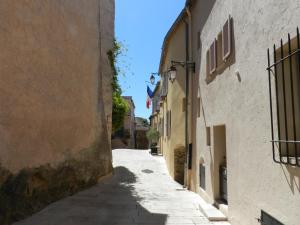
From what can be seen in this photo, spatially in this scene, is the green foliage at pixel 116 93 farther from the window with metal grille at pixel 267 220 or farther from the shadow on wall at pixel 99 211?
the window with metal grille at pixel 267 220

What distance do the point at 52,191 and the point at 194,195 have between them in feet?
14.9

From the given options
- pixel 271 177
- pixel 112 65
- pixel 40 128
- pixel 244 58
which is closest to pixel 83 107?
pixel 40 128

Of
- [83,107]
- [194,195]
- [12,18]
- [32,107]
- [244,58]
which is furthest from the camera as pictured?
[83,107]

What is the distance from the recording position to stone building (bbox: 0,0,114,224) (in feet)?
21.4

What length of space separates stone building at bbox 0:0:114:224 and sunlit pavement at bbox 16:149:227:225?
0.47 meters

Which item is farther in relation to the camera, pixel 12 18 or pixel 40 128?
pixel 40 128

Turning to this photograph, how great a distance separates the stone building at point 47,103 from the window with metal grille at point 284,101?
5083mm

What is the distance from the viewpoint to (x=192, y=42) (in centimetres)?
1196

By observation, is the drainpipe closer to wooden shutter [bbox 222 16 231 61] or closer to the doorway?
the doorway

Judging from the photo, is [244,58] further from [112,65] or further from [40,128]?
[112,65]

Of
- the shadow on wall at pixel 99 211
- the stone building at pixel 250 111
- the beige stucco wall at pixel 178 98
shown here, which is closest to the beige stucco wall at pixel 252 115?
the stone building at pixel 250 111

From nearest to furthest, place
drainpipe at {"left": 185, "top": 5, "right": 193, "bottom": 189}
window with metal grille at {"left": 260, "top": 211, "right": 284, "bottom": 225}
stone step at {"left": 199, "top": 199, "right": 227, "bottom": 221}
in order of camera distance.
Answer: window with metal grille at {"left": 260, "top": 211, "right": 284, "bottom": 225}, stone step at {"left": 199, "top": 199, "right": 227, "bottom": 221}, drainpipe at {"left": 185, "top": 5, "right": 193, "bottom": 189}

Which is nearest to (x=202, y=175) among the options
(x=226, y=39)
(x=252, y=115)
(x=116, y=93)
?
(x=226, y=39)

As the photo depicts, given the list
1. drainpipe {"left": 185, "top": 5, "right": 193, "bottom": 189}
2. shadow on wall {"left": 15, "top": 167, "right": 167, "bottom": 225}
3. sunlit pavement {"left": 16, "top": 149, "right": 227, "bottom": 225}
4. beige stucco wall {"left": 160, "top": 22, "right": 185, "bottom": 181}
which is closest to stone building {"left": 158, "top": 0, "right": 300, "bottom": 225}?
sunlit pavement {"left": 16, "top": 149, "right": 227, "bottom": 225}
